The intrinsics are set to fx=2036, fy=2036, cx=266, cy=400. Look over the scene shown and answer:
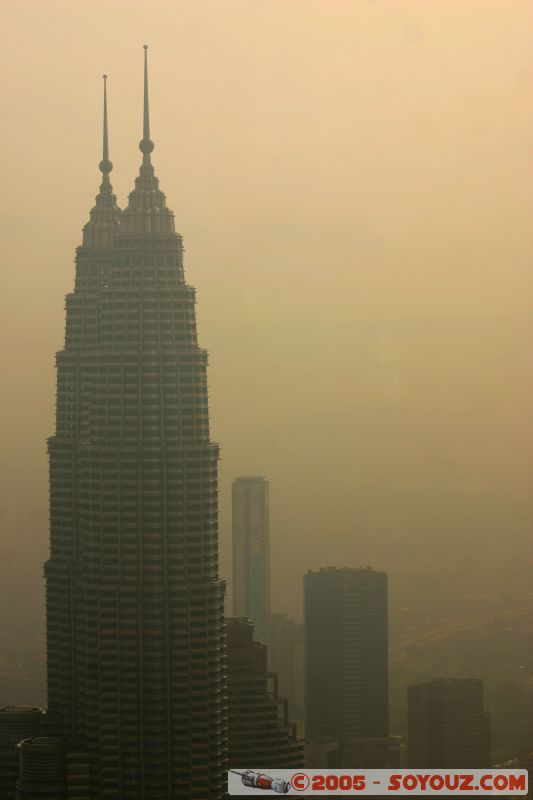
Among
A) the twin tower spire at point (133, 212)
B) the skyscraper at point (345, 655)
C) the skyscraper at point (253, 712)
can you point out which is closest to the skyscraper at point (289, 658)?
the skyscraper at point (345, 655)

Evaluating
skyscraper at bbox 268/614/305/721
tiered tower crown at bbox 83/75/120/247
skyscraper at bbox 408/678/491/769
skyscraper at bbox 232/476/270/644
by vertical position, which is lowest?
skyscraper at bbox 408/678/491/769

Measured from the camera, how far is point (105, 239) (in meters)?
17.6

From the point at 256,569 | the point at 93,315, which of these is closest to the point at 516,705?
the point at 256,569

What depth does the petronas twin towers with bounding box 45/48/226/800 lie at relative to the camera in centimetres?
1708

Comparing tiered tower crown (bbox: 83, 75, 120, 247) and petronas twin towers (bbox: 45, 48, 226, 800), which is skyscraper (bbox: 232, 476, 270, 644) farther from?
tiered tower crown (bbox: 83, 75, 120, 247)

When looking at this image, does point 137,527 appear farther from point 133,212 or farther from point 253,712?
point 133,212

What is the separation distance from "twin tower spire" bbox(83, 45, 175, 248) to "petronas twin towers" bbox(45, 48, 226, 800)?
0.02m

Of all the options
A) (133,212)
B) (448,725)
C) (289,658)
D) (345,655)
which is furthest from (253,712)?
(133,212)

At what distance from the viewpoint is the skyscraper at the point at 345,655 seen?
17.7 m

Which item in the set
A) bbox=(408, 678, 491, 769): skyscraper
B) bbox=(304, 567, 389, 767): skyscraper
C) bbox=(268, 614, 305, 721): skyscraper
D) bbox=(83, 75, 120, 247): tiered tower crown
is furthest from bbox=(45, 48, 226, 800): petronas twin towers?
bbox=(408, 678, 491, 769): skyscraper

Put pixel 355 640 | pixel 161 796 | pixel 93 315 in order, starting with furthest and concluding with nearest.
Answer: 1. pixel 355 640
2. pixel 93 315
3. pixel 161 796

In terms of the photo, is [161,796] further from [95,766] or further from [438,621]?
[438,621]

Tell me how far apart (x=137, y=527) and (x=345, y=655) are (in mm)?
3554

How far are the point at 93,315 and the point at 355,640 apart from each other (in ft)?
13.9
